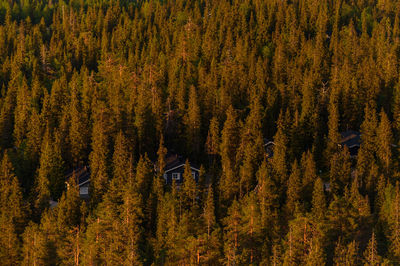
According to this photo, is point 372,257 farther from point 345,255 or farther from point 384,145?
point 384,145

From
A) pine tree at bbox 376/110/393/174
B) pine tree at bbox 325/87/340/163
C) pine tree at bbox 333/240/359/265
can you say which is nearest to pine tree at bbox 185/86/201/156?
pine tree at bbox 325/87/340/163

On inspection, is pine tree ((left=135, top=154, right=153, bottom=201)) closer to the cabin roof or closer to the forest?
the forest

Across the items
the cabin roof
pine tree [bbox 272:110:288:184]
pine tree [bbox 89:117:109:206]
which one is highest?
pine tree [bbox 272:110:288:184]

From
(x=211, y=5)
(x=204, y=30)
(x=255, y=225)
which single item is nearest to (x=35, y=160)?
(x=255, y=225)

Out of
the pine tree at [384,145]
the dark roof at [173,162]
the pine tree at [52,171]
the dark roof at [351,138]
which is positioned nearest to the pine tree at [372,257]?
the pine tree at [384,145]

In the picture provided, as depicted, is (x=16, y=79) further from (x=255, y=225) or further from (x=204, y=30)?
(x=255, y=225)

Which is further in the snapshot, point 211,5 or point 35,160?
point 211,5
